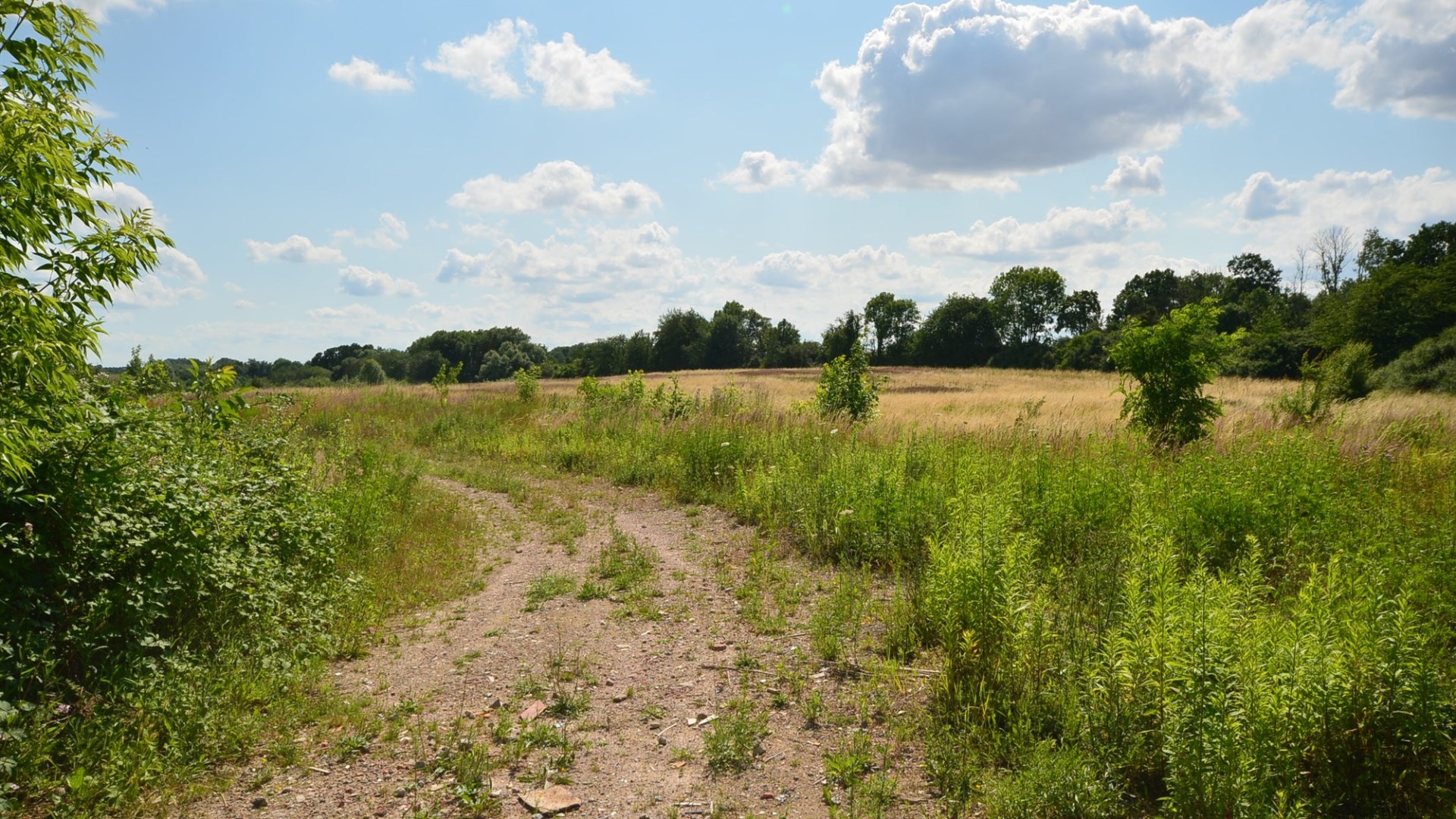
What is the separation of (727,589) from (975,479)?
3254mm

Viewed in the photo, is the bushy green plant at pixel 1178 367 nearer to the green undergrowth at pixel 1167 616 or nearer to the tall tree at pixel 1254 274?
the green undergrowth at pixel 1167 616

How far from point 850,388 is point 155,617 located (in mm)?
12513

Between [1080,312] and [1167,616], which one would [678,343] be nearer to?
[1080,312]

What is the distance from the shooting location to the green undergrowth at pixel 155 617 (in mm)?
3869

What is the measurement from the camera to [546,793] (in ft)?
13.0

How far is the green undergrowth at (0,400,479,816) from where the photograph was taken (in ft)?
12.7

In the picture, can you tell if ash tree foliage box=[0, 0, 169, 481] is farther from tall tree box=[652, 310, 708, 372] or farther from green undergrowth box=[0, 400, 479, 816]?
tall tree box=[652, 310, 708, 372]

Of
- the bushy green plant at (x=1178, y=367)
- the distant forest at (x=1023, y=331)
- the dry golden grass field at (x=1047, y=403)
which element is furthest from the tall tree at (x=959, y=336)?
the bushy green plant at (x=1178, y=367)

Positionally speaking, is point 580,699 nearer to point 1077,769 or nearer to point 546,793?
point 546,793

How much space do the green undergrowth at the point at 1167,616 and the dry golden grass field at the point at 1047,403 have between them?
2033 millimetres

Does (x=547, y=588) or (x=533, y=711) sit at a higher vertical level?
(x=547, y=588)

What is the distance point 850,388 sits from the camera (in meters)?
15.3

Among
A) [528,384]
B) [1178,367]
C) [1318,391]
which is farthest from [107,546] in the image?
[528,384]

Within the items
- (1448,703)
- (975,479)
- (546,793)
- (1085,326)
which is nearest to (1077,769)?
(1448,703)
